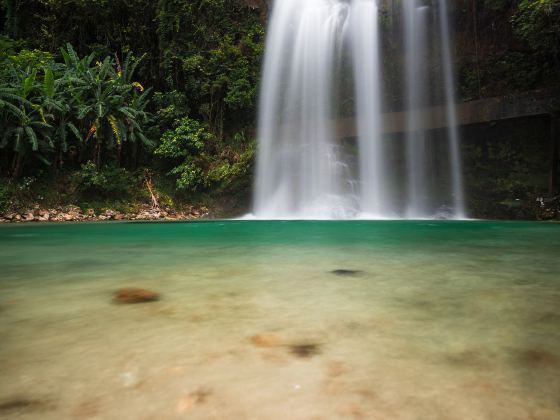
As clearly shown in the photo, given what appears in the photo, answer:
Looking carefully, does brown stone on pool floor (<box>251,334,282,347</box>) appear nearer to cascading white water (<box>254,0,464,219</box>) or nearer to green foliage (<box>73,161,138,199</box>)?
cascading white water (<box>254,0,464,219</box>)

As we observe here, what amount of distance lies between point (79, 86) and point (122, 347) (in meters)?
16.7

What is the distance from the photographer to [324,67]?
17.1 meters

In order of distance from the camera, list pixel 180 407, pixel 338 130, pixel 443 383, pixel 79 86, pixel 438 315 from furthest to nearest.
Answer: pixel 338 130 < pixel 79 86 < pixel 438 315 < pixel 443 383 < pixel 180 407

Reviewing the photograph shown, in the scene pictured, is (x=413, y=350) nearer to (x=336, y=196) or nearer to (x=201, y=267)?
(x=201, y=267)

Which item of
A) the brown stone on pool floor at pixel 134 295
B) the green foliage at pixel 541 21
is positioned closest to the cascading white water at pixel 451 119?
the green foliage at pixel 541 21

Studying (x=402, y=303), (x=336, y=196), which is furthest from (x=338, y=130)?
(x=402, y=303)

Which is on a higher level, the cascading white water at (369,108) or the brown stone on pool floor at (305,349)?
the cascading white water at (369,108)

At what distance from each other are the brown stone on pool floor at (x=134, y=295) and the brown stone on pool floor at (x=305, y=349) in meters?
1.25


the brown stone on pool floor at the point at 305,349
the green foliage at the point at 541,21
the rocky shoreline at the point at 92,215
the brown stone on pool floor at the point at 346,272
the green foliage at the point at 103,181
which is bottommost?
the brown stone on pool floor at the point at 346,272

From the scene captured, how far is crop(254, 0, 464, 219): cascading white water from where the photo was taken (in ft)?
51.2

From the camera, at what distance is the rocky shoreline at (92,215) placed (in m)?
13.7

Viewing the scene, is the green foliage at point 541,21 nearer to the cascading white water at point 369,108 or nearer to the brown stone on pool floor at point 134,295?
the cascading white water at point 369,108

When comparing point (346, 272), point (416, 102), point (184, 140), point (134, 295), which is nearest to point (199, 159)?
point (184, 140)

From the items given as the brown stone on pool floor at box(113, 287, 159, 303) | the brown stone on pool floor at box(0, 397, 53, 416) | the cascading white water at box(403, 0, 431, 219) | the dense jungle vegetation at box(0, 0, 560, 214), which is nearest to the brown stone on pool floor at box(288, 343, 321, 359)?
the brown stone on pool floor at box(0, 397, 53, 416)
